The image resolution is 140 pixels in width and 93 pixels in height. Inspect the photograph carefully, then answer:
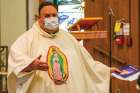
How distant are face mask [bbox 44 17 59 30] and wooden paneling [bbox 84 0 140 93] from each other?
2338mm

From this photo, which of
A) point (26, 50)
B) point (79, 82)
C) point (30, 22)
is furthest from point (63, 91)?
→ point (30, 22)

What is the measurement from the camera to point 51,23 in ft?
9.21

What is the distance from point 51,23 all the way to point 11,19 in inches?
92.6

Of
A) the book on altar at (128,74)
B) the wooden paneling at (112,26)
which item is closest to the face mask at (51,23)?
the book on altar at (128,74)

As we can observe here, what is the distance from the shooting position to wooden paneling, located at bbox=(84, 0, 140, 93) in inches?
205

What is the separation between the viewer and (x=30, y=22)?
4.97m

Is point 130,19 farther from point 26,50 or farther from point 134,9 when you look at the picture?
point 26,50

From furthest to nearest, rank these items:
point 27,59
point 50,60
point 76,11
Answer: point 76,11, point 50,60, point 27,59

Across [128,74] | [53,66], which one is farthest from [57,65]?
[128,74]

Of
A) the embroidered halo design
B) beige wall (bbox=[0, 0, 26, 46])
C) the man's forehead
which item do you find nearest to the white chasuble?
the embroidered halo design

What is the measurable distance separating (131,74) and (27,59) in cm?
88

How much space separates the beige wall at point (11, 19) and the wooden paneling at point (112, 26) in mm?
Result: 932

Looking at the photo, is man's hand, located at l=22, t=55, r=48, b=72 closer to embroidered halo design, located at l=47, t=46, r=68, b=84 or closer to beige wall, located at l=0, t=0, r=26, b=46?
embroidered halo design, located at l=47, t=46, r=68, b=84

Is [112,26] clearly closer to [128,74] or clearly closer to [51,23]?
[128,74]
